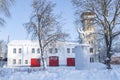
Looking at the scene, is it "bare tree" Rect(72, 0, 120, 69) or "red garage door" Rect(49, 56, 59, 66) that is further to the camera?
"red garage door" Rect(49, 56, 59, 66)

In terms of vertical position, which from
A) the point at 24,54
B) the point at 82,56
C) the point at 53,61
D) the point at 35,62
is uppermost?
the point at 24,54

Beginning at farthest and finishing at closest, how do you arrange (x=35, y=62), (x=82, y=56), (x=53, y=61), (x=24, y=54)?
(x=53, y=61) < (x=24, y=54) < (x=35, y=62) < (x=82, y=56)

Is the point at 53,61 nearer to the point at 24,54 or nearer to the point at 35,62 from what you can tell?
the point at 35,62

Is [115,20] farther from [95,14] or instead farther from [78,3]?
[78,3]

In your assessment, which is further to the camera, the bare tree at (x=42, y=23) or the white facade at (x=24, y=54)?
the white facade at (x=24, y=54)

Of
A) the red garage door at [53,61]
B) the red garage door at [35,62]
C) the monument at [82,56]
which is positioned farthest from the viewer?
the red garage door at [53,61]

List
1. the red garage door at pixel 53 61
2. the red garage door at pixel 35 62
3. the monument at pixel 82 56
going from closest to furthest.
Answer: the monument at pixel 82 56 → the red garage door at pixel 35 62 → the red garage door at pixel 53 61

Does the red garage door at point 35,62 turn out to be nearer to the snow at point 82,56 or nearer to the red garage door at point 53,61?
the red garage door at point 53,61

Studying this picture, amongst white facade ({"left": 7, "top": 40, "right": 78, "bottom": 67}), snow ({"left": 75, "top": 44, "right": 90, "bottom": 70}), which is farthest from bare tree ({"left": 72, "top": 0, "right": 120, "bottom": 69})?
white facade ({"left": 7, "top": 40, "right": 78, "bottom": 67})

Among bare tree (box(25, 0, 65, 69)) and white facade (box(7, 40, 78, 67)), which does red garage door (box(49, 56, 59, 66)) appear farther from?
bare tree (box(25, 0, 65, 69))

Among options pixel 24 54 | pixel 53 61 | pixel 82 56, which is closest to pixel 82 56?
pixel 82 56

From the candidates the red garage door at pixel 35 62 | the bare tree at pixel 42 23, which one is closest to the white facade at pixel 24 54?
the red garage door at pixel 35 62

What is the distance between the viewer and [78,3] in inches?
1029

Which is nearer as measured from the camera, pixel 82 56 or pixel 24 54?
pixel 82 56
